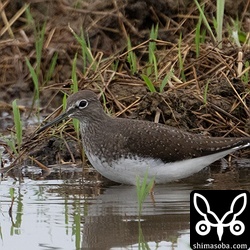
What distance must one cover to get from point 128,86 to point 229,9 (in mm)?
2918

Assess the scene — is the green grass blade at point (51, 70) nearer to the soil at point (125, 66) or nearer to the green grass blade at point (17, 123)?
the soil at point (125, 66)

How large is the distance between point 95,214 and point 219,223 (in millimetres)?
1288

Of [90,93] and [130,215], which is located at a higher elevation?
[90,93]

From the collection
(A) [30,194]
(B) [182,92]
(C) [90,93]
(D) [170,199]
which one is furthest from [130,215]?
(B) [182,92]

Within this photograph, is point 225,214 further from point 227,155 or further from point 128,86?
point 128,86

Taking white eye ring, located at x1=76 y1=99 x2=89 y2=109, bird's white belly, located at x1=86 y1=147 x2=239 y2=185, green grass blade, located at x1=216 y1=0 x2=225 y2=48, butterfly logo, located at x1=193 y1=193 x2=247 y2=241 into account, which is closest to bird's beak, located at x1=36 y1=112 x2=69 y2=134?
white eye ring, located at x1=76 y1=99 x2=89 y2=109

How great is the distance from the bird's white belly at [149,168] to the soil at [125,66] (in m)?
0.94

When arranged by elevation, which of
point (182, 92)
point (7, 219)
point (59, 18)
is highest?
point (59, 18)

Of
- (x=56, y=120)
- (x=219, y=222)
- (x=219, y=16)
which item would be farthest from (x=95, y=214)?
(x=219, y=16)

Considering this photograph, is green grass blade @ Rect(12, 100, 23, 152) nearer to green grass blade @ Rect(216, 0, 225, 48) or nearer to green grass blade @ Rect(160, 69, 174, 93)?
green grass blade @ Rect(160, 69, 174, 93)

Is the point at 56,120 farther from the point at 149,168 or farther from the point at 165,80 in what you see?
the point at 165,80

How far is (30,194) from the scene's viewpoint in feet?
29.2

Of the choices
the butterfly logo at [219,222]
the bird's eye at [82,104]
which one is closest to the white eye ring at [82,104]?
the bird's eye at [82,104]

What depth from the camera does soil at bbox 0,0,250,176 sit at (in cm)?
1016
